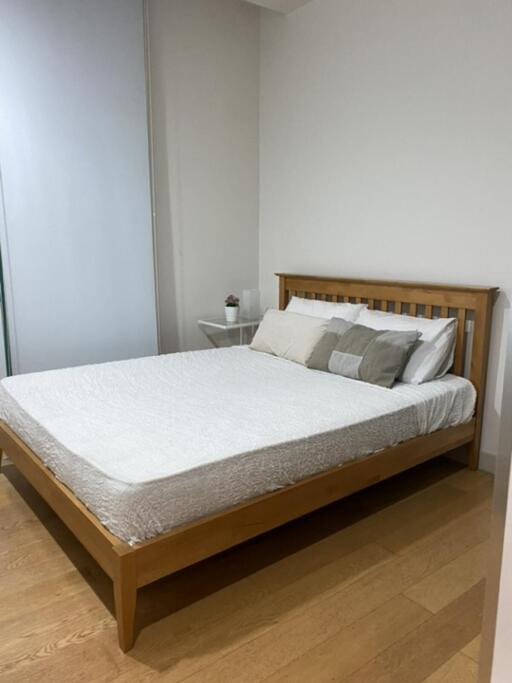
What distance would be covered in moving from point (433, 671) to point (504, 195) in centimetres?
218

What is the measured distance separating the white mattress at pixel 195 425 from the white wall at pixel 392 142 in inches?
32.6

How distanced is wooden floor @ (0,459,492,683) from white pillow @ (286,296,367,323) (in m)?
1.23

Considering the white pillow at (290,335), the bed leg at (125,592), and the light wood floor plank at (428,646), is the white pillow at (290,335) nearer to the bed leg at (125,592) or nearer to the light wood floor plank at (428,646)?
the light wood floor plank at (428,646)

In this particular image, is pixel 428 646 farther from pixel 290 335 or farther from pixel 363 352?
pixel 290 335

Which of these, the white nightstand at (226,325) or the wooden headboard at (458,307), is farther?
the white nightstand at (226,325)

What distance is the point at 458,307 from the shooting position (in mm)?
2844

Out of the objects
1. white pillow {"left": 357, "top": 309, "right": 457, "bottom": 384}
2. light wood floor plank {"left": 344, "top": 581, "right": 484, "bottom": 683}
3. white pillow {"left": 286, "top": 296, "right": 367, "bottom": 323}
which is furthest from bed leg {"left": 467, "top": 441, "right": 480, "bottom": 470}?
light wood floor plank {"left": 344, "top": 581, "right": 484, "bottom": 683}

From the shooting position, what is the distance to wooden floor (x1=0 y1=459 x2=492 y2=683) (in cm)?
160

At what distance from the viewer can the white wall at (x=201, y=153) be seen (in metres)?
3.62

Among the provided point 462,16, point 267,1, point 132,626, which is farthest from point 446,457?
point 267,1

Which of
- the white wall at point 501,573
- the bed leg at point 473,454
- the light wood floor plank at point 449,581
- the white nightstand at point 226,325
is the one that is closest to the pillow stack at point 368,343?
the bed leg at point 473,454

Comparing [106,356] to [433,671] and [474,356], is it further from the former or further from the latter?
[433,671]

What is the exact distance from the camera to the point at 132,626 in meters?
1.66

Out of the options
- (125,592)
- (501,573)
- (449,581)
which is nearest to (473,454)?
(449,581)
